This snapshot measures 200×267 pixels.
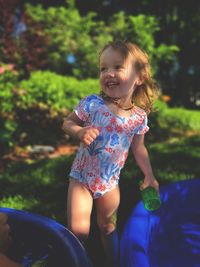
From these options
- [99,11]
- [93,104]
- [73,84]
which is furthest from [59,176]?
[99,11]

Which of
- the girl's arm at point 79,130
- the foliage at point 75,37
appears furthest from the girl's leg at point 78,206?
the foliage at point 75,37

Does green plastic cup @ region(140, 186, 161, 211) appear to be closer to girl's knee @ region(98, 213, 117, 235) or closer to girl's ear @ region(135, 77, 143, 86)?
girl's knee @ region(98, 213, 117, 235)

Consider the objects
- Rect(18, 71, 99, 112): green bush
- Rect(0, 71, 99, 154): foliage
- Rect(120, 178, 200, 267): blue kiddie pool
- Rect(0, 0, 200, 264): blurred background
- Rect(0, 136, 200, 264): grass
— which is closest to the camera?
Rect(120, 178, 200, 267): blue kiddie pool

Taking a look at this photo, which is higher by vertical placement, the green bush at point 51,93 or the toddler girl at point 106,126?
the toddler girl at point 106,126

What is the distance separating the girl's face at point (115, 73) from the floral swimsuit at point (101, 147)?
0.27 ft

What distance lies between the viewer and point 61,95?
6.53 metres

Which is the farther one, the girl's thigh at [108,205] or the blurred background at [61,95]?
the blurred background at [61,95]

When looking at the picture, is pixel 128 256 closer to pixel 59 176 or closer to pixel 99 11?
pixel 59 176

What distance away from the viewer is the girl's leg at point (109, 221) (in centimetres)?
216

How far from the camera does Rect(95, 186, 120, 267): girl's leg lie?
84.9 inches

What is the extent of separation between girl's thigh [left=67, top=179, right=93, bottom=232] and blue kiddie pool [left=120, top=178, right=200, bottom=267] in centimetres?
23

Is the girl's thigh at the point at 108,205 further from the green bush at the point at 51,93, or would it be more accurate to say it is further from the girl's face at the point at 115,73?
the green bush at the point at 51,93

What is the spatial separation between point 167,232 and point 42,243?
33.1 inches

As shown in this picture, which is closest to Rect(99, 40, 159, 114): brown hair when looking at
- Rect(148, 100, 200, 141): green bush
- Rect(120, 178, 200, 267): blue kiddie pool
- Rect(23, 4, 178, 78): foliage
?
Rect(120, 178, 200, 267): blue kiddie pool
